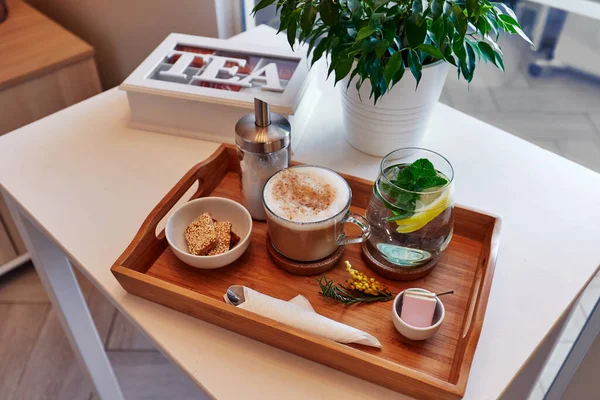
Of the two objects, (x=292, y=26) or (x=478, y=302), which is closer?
(x=478, y=302)

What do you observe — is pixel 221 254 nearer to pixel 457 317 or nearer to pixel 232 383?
pixel 232 383

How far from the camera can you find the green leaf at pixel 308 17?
2.43 feet

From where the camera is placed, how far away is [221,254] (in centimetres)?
71

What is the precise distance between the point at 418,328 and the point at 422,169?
20 cm

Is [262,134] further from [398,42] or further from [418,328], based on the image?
[418,328]

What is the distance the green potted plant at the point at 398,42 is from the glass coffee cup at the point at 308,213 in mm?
154

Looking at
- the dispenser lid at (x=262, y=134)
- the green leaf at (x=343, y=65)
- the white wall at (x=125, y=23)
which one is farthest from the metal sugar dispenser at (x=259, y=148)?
the white wall at (x=125, y=23)

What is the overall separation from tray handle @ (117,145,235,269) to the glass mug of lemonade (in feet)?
0.92

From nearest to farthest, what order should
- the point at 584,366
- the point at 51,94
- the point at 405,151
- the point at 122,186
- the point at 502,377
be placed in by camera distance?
the point at 502,377 < the point at 405,151 < the point at 122,186 < the point at 584,366 < the point at 51,94

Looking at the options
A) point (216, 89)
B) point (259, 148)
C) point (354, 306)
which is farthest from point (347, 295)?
point (216, 89)

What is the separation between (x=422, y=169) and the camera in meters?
0.69

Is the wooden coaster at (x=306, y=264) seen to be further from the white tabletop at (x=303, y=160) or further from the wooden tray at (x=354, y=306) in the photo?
the white tabletop at (x=303, y=160)

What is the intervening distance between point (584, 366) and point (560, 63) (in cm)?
90

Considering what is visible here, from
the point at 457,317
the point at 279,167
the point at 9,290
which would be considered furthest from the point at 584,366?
the point at 9,290
